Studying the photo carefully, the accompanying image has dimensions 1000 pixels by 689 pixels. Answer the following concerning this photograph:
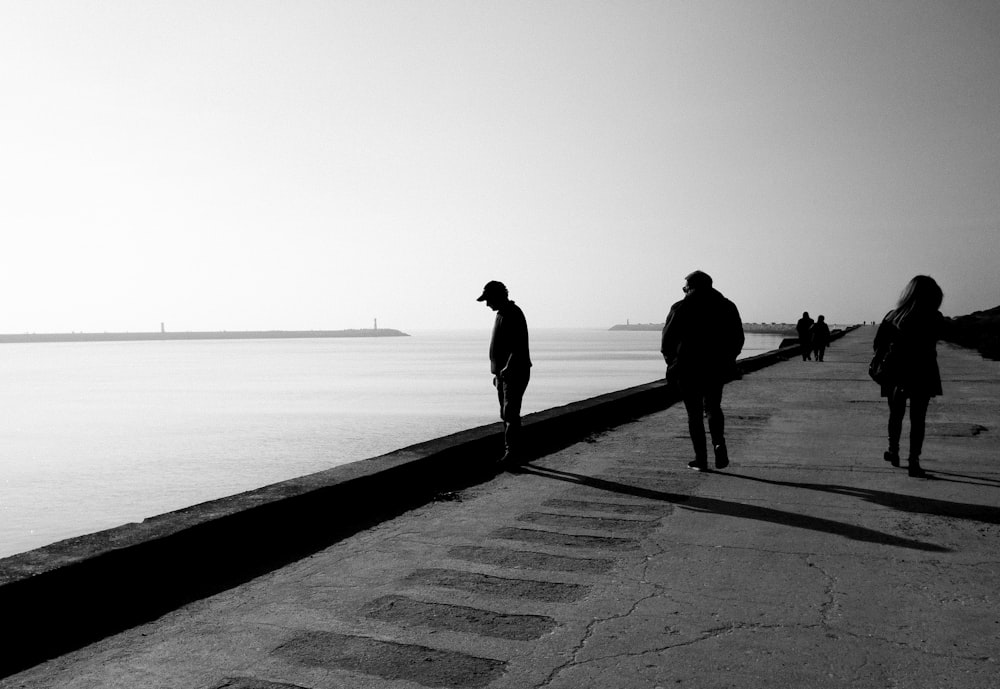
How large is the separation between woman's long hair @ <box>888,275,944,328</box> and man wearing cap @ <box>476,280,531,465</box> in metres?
3.43

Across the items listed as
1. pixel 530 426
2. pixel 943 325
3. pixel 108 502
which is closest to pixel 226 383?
pixel 108 502

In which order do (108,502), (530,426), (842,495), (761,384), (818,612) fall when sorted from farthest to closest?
(761,384), (108,502), (530,426), (842,495), (818,612)

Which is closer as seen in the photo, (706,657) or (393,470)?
(706,657)

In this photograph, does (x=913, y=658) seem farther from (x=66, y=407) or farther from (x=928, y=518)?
(x=66, y=407)

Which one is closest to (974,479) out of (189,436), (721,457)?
(721,457)

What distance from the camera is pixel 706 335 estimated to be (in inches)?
290

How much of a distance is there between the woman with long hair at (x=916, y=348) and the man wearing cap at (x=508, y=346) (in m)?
3.22

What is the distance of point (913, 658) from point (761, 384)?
16644 mm

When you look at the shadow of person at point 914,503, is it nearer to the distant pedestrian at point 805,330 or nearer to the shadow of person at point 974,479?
the shadow of person at point 974,479

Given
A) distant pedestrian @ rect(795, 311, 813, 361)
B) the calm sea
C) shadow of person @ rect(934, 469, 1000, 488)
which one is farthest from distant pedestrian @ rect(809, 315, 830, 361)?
shadow of person @ rect(934, 469, 1000, 488)

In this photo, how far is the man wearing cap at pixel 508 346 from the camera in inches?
304

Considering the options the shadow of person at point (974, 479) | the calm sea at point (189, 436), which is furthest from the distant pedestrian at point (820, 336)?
the shadow of person at point (974, 479)

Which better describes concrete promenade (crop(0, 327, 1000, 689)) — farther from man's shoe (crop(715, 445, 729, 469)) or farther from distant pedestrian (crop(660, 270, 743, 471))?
distant pedestrian (crop(660, 270, 743, 471))

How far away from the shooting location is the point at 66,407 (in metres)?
35.8
